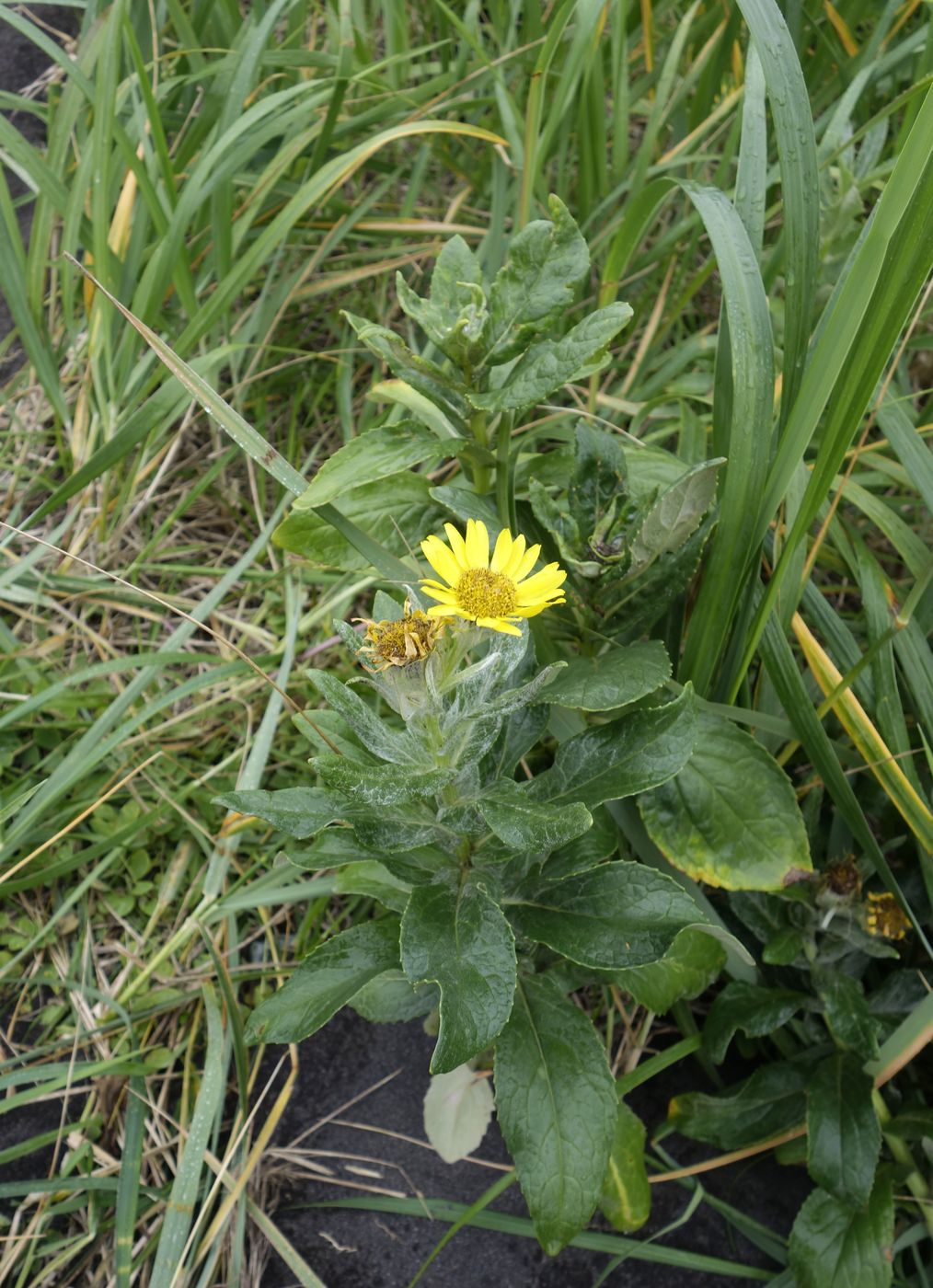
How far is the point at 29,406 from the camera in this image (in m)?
2.18

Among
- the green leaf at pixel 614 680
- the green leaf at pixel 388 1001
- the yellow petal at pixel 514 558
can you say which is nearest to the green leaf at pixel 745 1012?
the green leaf at pixel 388 1001

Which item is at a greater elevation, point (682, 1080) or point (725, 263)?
point (725, 263)

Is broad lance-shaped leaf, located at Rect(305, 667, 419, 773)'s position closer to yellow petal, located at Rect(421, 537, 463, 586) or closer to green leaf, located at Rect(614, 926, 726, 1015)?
yellow petal, located at Rect(421, 537, 463, 586)

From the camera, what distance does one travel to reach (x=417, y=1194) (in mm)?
1463

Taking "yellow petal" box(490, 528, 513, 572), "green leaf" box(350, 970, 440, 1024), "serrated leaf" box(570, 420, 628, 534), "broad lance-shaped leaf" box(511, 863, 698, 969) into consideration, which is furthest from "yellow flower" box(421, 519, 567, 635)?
"green leaf" box(350, 970, 440, 1024)

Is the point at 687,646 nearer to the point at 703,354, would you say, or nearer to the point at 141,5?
the point at 703,354

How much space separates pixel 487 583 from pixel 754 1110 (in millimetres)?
906

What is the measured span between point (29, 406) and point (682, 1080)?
1855mm

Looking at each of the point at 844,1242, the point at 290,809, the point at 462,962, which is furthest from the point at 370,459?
the point at 844,1242

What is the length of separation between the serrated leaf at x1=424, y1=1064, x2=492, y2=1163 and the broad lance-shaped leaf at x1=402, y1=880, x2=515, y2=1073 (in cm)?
43

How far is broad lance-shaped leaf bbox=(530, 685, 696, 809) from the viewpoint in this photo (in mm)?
1130

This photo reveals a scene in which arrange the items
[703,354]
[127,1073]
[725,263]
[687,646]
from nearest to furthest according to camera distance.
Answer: [725,263], [687,646], [127,1073], [703,354]

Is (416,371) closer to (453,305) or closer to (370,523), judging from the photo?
(453,305)

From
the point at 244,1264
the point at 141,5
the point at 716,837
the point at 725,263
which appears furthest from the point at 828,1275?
the point at 141,5
